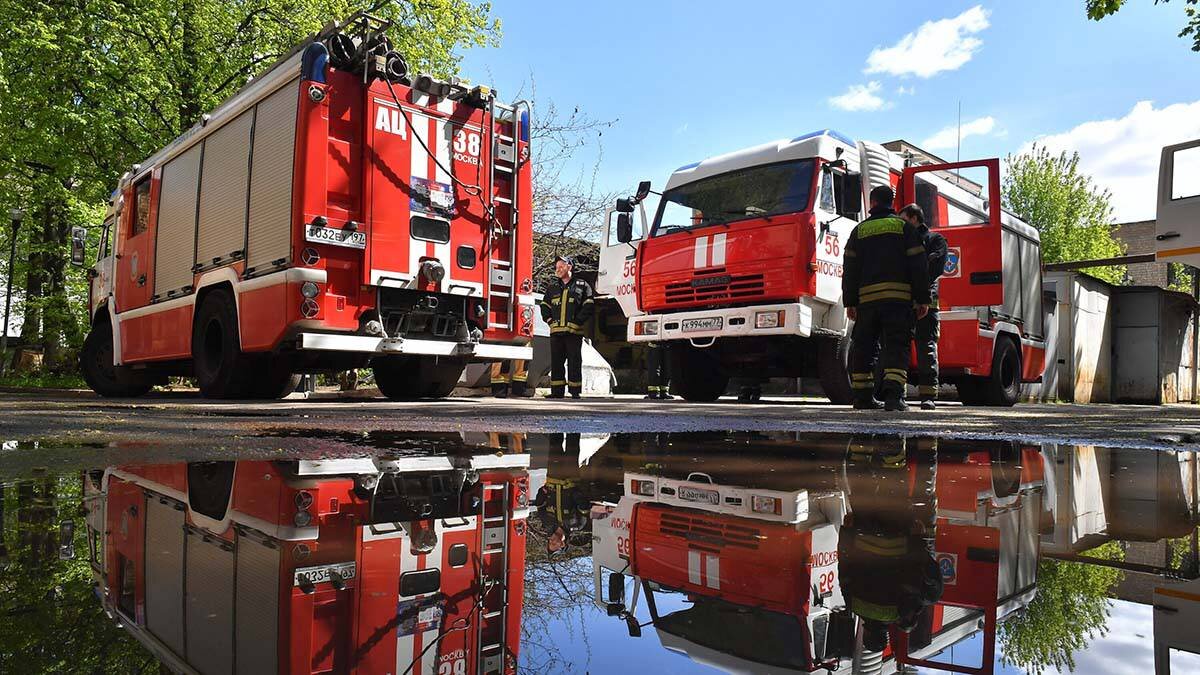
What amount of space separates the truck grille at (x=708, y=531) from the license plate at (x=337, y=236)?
5645 millimetres

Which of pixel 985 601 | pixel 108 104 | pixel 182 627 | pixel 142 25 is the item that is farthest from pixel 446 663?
pixel 142 25

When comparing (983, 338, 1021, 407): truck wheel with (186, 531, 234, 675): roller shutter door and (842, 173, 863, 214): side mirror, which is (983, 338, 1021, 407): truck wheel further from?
(186, 531, 234, 675): roller shutter door

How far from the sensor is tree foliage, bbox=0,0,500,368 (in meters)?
13.9

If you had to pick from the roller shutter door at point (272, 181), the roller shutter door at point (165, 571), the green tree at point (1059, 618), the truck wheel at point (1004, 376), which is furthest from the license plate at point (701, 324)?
the green tree at point (1059, 618)

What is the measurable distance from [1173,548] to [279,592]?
1.70 metres

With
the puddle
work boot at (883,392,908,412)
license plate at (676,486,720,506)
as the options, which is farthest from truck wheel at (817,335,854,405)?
license plate at (676,486,720,506)

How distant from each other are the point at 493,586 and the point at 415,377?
852 centimetres

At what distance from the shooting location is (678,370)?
1047cm

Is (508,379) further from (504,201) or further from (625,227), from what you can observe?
(504,201)

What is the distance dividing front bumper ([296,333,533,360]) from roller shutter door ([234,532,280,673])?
545 cm

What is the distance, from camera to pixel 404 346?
24.1 ft

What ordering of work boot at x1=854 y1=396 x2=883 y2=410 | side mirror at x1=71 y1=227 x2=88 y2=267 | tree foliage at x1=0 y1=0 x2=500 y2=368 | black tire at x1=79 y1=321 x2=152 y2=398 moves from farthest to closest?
tree foliage at x1=0 y1=0 x2=500 y2=368 < black tire at x1=79 y1=321 x2=152 y2=398 < side mirror at x1=71 y1=227 x2=88 y2=267 < work boot at x1=854 y1=396 x2=883 y2=410

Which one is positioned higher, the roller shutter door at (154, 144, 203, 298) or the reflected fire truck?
the roller shutter door at (154, 144, 203, 298)

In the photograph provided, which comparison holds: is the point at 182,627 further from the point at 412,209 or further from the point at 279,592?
the point at 412,209
